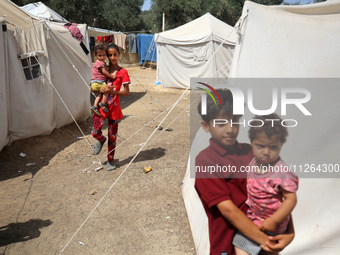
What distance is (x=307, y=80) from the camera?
2.29 meters

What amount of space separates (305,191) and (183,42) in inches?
417

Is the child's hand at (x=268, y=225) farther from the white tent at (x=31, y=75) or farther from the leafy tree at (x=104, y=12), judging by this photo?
the leafy tree at (x=104, y=12)

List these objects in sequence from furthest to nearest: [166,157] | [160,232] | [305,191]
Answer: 1. [166,157]
2. [160,232]
3. [305,191]

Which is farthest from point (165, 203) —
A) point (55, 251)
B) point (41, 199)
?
point (41, 199)

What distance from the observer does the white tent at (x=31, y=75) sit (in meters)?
4.87

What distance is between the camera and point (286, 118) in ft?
7.44

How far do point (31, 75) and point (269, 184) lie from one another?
5.39 m

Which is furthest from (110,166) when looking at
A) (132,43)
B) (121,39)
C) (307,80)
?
(132,43)

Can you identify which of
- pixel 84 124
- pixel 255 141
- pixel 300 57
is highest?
pixel 300 57

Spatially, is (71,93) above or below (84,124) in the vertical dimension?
above

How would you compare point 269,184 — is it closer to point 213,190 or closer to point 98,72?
point 213,190

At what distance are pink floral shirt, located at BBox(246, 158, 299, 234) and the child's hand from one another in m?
0.04

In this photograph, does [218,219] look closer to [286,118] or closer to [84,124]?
[286,118]

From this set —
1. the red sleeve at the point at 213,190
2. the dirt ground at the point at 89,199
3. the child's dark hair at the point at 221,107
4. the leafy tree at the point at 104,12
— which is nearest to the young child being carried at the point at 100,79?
the dirt ground at the point at 89,199
